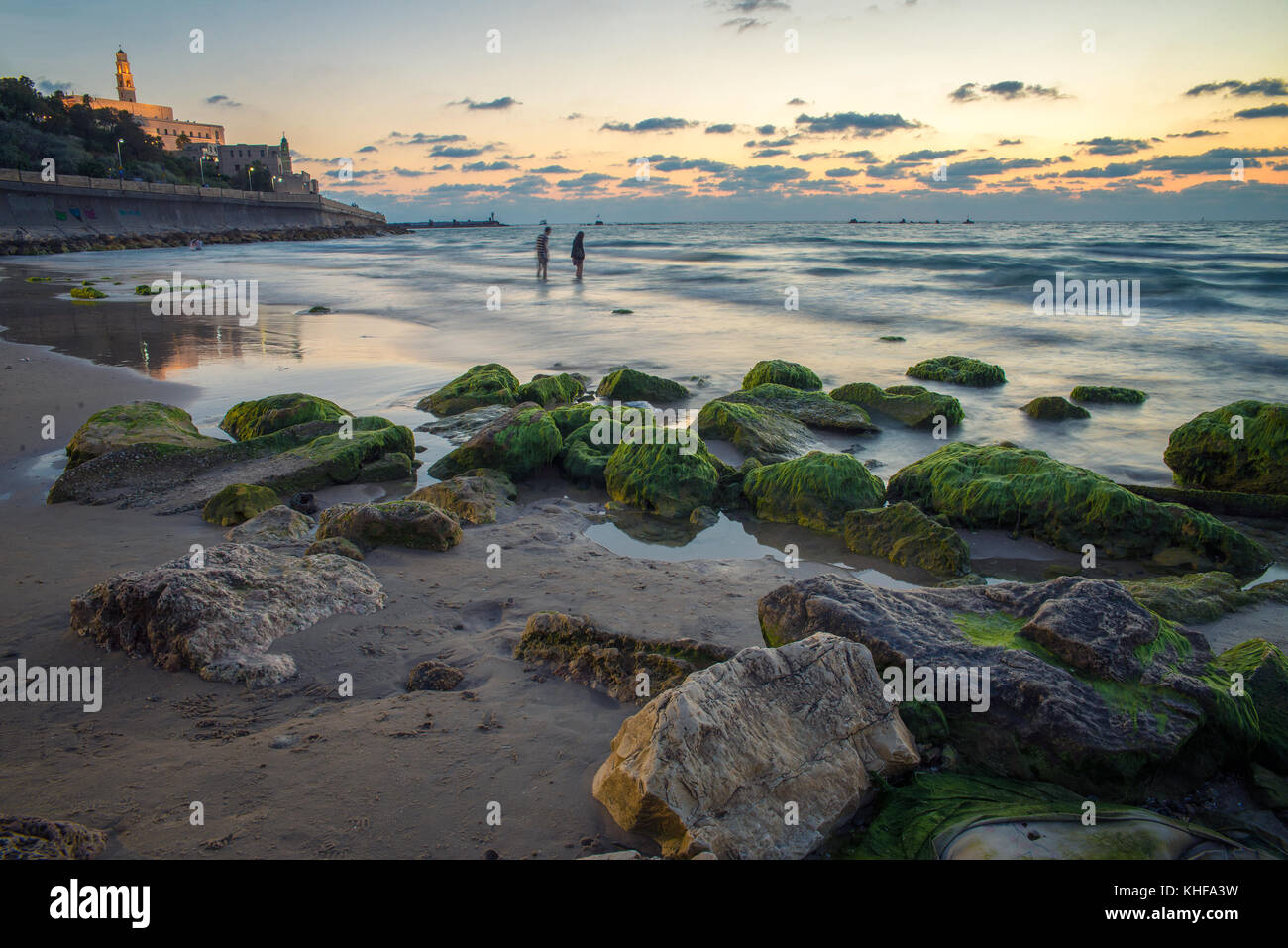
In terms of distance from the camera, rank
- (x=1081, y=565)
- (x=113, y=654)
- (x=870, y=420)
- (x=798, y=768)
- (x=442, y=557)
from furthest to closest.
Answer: (x=870, y=420) < (x=1081, y=565) < (x=442, y=557) < (x=113, y=654) < (x=798, y=768)

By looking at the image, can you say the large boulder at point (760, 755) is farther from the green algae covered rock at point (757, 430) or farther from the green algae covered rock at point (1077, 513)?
the green algae covered rock at point (757, 430)

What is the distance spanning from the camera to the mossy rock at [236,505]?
534 cm

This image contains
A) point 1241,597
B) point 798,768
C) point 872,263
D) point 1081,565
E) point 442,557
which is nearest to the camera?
point 798,768

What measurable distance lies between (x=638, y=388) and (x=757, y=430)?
2.55m

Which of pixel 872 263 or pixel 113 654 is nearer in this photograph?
pixel 113 654

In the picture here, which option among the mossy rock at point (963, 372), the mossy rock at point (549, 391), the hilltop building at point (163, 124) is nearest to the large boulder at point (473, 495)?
the mossy rock at point (549, 391)

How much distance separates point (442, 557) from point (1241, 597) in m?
4.72

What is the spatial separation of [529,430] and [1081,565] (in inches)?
175

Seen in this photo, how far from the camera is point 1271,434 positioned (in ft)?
20.9

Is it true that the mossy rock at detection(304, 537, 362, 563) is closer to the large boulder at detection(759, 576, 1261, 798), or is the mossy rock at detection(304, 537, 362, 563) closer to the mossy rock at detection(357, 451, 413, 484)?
the mossy rock at detection(357, 451, 413, 484)

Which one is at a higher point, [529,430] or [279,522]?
[529,430]
